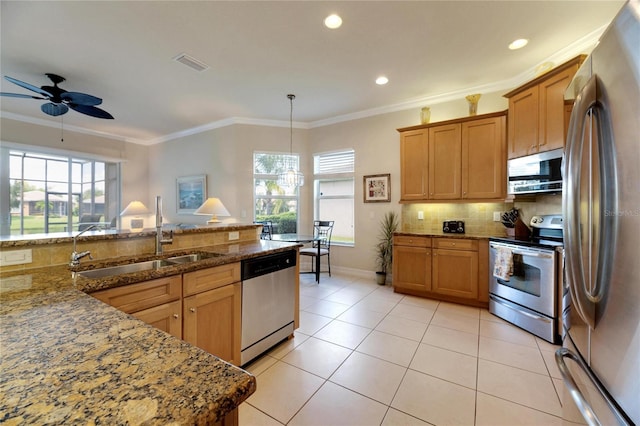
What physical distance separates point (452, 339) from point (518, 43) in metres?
3.15

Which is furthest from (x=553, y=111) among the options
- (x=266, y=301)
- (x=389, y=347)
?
(x=266, y=301)

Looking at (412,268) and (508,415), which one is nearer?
(508,415)

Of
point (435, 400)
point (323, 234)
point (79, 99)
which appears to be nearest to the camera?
point (435, 400)

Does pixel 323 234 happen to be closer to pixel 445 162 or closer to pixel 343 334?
pixel 445 162

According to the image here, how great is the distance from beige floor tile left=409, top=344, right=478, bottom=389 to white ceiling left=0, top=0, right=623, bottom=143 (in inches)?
119

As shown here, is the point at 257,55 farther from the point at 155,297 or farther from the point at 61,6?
the point at 155,297

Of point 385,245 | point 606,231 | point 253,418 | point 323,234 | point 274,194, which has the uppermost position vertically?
point 274,194

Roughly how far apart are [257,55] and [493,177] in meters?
3.25

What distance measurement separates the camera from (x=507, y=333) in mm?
2633

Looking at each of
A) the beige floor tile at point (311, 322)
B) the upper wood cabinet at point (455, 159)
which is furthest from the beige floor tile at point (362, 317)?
the upper wood cabinet at point (455, 159)

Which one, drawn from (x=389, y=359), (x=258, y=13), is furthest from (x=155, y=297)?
(x=258, y=13)

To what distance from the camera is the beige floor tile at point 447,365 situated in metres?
1.94

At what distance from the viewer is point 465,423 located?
1543mm

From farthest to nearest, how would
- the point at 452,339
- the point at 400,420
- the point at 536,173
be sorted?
the point at 536,173, the point at 452,339, the point at 400,420
